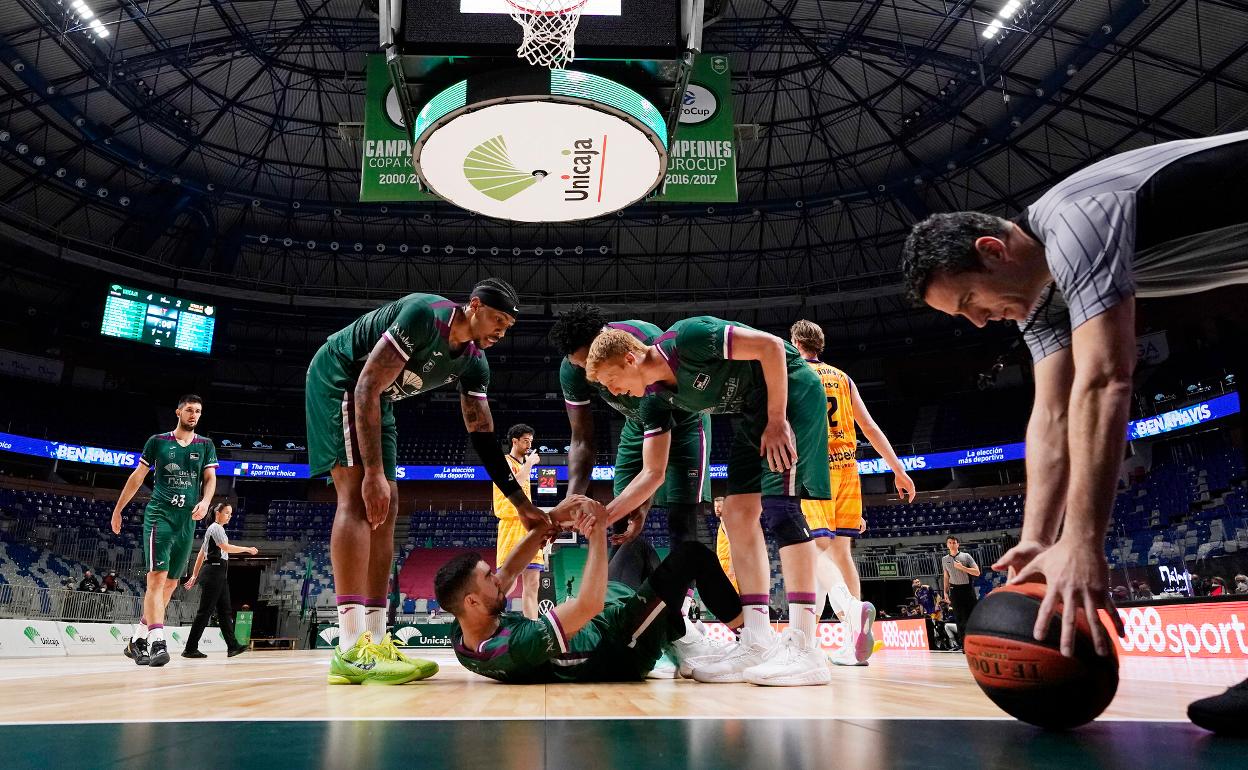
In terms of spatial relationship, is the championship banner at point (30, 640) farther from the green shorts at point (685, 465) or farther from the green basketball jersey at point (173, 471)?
the green shorts at point (685, 465)

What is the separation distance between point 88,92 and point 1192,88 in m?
21.4

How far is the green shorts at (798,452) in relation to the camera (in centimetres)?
362

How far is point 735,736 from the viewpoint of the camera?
58.3 inches

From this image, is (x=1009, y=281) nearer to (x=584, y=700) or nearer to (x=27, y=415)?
(x=584, y=700)

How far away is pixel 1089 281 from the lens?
4.70 ft

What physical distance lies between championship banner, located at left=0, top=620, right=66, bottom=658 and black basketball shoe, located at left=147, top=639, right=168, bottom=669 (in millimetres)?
3628

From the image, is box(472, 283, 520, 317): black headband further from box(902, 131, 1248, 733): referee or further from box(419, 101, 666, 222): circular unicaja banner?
box(419, 101, 666, 222): circular unicaja banner

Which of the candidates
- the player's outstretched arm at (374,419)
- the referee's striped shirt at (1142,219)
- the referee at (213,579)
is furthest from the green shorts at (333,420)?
the referee at (213,579)

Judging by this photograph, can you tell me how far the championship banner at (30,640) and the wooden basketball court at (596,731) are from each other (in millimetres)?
7203

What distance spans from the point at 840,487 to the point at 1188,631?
285 centimetres

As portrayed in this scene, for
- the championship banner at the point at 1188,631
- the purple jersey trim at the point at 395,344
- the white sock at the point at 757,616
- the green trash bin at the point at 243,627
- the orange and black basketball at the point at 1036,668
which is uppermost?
the purple jersey trim at the point at 395,344

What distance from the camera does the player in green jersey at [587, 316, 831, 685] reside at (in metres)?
3.15

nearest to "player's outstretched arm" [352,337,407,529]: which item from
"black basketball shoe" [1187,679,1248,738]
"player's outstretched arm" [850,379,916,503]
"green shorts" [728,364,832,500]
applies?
"green shorts" [728,364,832,500]

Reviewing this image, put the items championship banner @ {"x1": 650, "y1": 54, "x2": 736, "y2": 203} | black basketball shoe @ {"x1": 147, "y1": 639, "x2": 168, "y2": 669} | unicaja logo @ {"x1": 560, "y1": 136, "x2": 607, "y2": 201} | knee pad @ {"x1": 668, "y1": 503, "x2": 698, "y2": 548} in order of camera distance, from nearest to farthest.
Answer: knee pad @ {"x1": 668, "y1": 503, "x2": 698, "y2": 548} → black basketball shoe @ {"x1": 147, "y1": 639, "x2": 168, "y2": 669} → unicaja logo @ {"x1": 560, "y1": 136, "x2": 607, "y2": 201} → championship banner @ {"x1": 650, "y1": 54, "x2": 736, "y2": 203}
